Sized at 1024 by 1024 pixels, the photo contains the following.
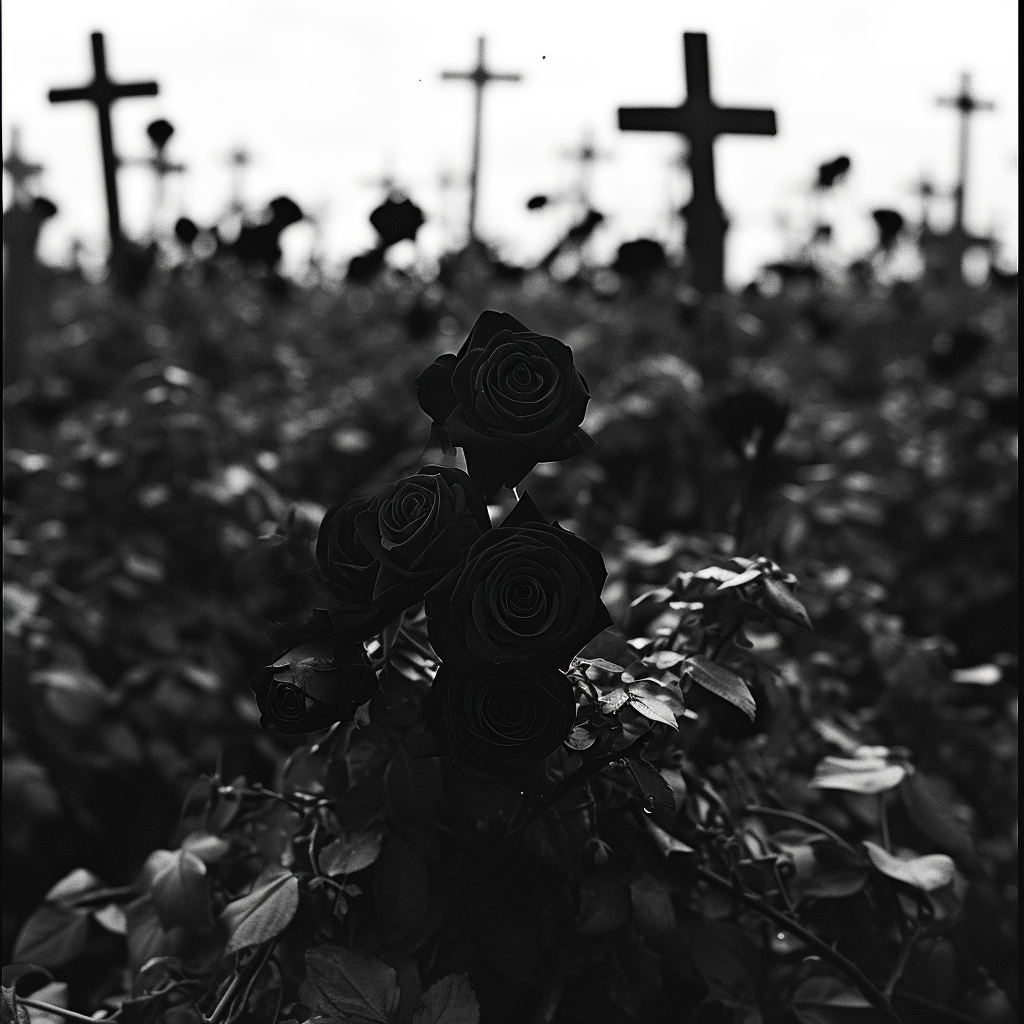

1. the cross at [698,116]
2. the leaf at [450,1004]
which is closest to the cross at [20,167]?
the cross at [698,116]

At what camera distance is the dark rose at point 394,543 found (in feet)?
3.10

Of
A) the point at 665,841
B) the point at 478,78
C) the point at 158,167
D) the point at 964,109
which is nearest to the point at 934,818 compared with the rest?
the point at 665,841

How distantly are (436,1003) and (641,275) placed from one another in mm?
3293

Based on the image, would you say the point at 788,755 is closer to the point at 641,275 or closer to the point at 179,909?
the point at 179,909

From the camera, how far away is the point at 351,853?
1077 millimetres

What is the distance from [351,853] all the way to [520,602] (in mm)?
329

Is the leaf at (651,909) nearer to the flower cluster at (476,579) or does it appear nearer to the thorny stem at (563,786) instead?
the thorny stem at (563,786)

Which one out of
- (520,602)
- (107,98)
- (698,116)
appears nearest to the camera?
(520,602)

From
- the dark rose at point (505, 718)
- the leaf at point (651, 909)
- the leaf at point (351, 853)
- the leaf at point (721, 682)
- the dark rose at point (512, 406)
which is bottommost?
the leaf at point (651, 909)

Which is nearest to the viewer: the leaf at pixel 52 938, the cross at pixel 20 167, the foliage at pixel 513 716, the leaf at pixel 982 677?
the foliage at pixel 513 716

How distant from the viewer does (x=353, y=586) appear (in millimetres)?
974

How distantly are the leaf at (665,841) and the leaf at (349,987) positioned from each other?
27cm

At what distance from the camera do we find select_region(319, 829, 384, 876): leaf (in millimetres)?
1061

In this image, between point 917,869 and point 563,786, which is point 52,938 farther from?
point 917,869
